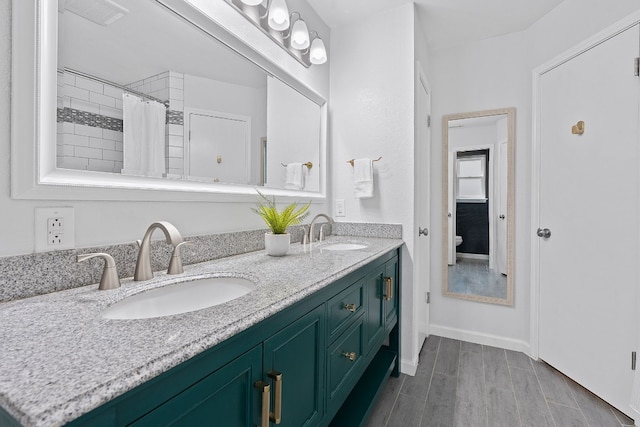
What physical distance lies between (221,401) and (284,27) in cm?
176

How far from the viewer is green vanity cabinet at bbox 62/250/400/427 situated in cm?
51

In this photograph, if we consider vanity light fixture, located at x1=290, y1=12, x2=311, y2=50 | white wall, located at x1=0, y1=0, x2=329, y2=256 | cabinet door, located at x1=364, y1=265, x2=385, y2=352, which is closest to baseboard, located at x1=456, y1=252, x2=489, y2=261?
cabinet door, located at x1=364, y1=265, x2=385, y2=352

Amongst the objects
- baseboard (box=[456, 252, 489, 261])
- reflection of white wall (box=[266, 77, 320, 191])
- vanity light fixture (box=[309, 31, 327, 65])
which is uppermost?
vanity light fixture (box=[309, 31, 327, 65])

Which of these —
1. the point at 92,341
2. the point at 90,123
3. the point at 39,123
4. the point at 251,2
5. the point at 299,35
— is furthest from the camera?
the point at 299,35

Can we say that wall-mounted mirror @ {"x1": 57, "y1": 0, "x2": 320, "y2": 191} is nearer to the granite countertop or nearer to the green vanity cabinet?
the granite countertop

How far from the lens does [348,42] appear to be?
2336 millimetres

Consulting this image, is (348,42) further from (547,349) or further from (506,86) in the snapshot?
(547,349)

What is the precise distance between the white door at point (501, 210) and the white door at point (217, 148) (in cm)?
201

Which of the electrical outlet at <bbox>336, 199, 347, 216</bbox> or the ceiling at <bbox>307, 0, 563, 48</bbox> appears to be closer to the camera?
the ceiling at <bbox>307, 0, 563, 48</bbox>

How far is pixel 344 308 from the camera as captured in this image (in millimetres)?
1215

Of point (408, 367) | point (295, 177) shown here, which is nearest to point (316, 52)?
point (295, 177)

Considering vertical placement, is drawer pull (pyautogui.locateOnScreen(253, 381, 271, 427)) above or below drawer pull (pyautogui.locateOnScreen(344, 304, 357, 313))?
below

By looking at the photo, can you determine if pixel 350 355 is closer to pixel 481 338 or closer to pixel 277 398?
pixel 277 398

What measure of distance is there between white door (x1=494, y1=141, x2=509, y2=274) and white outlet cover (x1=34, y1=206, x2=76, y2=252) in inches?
105
